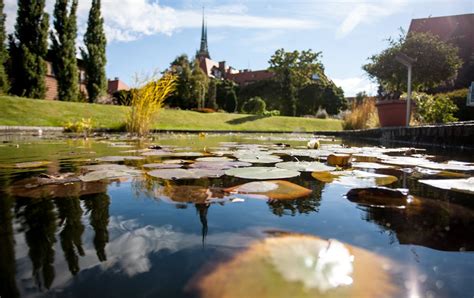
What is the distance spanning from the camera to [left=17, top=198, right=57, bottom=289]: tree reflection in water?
48 cm

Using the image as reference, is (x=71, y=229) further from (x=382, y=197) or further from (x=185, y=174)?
(x=382, y=197)

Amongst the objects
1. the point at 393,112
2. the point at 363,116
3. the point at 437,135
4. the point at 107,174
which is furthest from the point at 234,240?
the point at 363,116

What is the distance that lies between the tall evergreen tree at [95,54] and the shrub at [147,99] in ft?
50.4

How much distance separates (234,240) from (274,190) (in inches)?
20.4

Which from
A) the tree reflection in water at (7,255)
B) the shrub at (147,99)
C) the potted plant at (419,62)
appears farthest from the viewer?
the potted plant at (419,62)

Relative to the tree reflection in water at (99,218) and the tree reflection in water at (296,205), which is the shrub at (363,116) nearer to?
the tree reflection in water at (296,205)

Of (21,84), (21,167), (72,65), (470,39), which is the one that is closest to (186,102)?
(72,65)

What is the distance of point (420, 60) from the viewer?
728 cm

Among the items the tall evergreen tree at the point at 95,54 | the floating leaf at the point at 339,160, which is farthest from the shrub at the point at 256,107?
the floating leaf at the point at 339,160

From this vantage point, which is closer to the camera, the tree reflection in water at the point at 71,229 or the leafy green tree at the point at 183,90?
the tree reflection in water at the point at 71,229

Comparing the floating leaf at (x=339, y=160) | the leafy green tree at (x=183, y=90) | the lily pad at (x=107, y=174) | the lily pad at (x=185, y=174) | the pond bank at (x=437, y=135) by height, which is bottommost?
the lily pad at (x=107, y=174)

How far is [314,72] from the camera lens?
35.2 metres

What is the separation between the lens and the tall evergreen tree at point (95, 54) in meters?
19.6

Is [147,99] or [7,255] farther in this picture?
[147,99]
